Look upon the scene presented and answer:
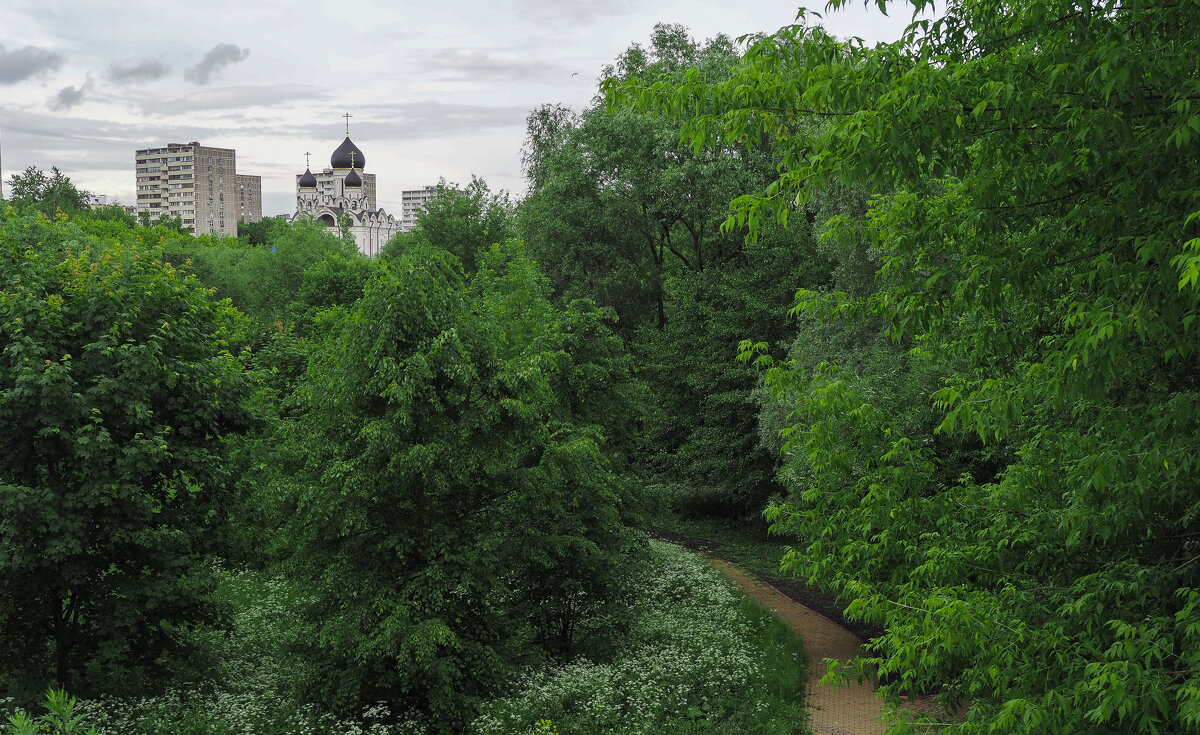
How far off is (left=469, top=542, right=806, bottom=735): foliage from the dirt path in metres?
0.36

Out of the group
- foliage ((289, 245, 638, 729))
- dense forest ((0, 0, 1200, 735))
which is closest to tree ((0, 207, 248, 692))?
dense forest ((0, 0, 1200, 735))

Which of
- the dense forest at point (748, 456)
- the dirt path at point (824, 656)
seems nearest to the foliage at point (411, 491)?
the dense forest at point (748, 456)

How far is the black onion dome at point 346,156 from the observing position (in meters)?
170

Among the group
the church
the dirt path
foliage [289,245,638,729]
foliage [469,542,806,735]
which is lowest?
the dirt path

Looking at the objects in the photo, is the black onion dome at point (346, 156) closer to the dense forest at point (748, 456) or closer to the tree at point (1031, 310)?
the dense forest at point (748, 456)

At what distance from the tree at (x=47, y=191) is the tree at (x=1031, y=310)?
73.7 m

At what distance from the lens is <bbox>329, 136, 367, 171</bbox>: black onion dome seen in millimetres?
169875

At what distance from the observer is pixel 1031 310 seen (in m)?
7.89

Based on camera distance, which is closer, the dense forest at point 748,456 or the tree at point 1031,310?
the tree at point 1031,310

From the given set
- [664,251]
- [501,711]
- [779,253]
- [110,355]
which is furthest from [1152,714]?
[664,251]

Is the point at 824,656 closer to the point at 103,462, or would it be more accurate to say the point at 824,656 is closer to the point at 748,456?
the point at 748,456

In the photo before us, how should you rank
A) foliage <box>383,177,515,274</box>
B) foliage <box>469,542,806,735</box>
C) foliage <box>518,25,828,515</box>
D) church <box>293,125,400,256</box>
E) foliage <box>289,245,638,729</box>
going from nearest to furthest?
foliage <box>289,245,638,729</box>
foliage <box>469,542,806,735</box>
foliage <box>518,25,828,515</box>
foliage <box>383,177,515,274</box>
church <box>293,125,400,256</box>

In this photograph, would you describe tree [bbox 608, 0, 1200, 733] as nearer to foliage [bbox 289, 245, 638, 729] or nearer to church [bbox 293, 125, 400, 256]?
foliage [bbox 289, 245, 638, 729]

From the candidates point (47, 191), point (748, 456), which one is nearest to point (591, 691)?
point (748, 456)
